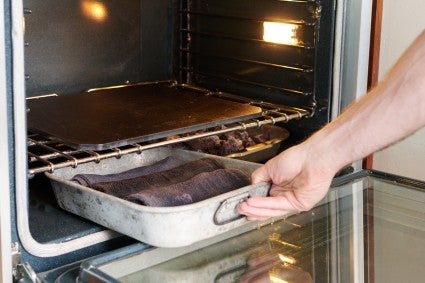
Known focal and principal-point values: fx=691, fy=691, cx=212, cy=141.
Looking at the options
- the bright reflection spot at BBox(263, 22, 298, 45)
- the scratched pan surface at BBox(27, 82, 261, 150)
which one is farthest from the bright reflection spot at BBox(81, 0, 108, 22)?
the bright reflection spot at BBox(263, 22, 298, 45)

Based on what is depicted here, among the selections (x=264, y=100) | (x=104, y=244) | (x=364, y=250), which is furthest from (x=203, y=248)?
(x=264, y=100)

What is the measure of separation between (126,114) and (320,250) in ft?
1.56

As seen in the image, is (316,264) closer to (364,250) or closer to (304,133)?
(364,250)

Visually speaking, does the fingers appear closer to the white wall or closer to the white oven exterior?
the white oven exterior

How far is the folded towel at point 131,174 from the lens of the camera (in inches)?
45.9

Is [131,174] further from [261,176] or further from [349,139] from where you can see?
[349,139]

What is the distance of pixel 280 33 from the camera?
1.50m

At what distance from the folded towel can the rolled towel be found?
0.7 inches

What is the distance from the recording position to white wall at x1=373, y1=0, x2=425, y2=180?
1505 millimetres

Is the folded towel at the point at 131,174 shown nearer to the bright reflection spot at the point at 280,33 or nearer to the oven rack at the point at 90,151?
the oven rack at the point at 90,151

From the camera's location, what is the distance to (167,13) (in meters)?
1.73

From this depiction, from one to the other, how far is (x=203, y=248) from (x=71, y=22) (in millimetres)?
692

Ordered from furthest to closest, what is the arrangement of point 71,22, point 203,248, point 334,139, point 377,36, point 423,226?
point 71,22
point 377,36
point 423,226
point 203,248
point 334,139

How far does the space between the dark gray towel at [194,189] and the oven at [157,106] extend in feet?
0.18
